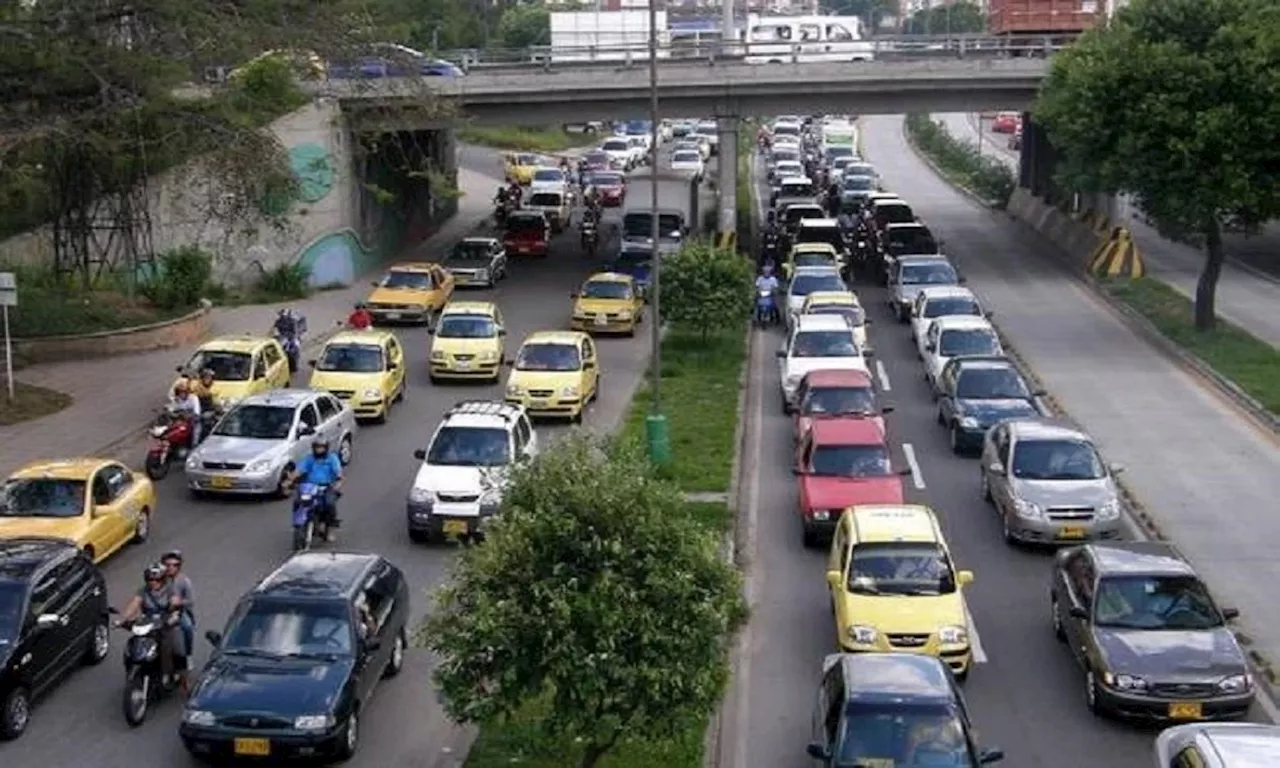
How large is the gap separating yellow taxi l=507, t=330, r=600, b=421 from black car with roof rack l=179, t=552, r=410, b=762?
44.1ft

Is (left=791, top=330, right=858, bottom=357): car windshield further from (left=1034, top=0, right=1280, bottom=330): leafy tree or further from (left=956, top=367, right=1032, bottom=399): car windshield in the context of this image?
(left=1034, top=0, right=1280, bottom=330): leafy tree

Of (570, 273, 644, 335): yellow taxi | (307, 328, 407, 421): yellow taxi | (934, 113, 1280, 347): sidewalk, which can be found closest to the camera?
(307, 328, 407, 421): yellow taxi

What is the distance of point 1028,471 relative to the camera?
26016 millimetres

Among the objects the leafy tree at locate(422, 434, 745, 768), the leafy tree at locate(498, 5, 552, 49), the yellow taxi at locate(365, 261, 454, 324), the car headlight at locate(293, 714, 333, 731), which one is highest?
the leafy tree at locate(498, 5, 552, 49)

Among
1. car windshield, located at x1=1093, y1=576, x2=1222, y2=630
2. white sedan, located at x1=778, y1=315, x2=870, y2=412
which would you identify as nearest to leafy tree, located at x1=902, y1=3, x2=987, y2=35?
white sedan, located at x1=778, y1=315, x2=870, y2=412

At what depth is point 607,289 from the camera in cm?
4459

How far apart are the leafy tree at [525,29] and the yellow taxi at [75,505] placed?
89.7m

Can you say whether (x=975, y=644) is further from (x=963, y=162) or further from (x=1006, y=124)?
(x=1006, y=124)

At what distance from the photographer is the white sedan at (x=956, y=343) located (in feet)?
119

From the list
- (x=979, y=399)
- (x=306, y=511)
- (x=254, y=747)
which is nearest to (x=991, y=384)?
(x=979, y=399)

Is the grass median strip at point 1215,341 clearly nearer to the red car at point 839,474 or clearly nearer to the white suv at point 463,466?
the red car at point 839,474

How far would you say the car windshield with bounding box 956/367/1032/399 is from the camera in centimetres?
3216

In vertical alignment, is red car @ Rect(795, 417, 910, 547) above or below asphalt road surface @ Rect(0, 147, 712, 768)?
above

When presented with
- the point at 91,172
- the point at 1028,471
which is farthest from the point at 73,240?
the point at 1028,471
